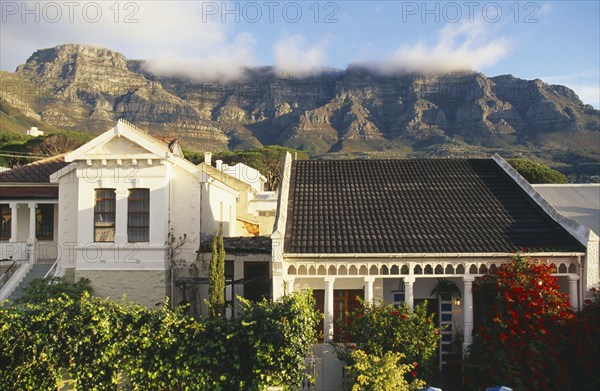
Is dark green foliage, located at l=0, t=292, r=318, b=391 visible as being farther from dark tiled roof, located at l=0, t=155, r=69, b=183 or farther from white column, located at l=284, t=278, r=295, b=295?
dark tiled roof, located at l=0, t=155, r=69, b=183

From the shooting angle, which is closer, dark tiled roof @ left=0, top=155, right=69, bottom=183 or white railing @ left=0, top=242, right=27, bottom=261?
white railing @ left=0, top=242, right=27, bottom=261

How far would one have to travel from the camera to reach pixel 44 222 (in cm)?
1986

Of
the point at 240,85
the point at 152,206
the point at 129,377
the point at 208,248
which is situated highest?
the point at 240,85

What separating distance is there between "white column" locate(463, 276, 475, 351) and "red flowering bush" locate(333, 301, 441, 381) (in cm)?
130

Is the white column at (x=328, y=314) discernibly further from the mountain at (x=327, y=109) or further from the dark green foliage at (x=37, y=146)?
the mountain at (x=327, y=109)

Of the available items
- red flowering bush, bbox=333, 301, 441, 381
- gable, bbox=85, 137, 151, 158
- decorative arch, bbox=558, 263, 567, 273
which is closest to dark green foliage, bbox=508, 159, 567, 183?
decorative arch, bbox=558, 263, 567, 273

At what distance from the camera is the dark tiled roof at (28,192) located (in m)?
19.2

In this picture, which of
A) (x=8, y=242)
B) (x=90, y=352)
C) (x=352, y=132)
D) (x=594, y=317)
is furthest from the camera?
(x=352, y=132)

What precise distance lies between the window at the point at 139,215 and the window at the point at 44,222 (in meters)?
5.32

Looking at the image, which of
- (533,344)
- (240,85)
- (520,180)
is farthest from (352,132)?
(533,344)

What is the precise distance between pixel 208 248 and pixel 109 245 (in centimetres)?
333

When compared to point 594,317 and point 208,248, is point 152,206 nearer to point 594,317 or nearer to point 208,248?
point 208,248

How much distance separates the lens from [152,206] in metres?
16.5

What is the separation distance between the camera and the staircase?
17.6 metres
